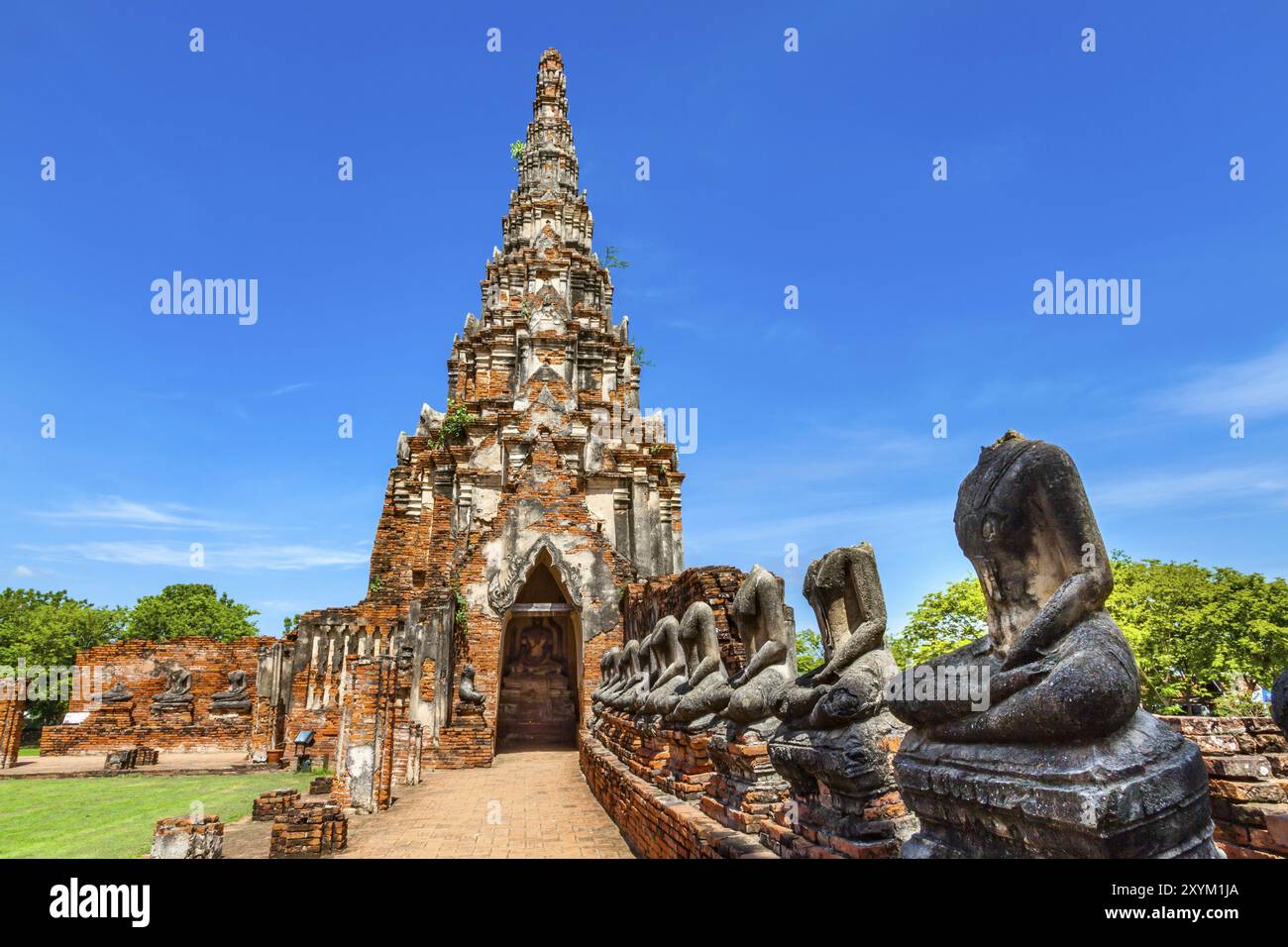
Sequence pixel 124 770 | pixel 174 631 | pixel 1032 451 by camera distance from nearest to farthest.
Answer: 1. pixel 1032 451
2. pixel 124 770
3. pixel 174 631

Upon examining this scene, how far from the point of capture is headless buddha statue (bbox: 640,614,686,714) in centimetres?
809

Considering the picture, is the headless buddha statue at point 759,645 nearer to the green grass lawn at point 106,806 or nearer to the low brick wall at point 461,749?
the green grass lawn at point 106,806

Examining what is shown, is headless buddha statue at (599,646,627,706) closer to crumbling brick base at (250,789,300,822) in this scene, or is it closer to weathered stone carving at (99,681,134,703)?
crumbling brick base at (250,789,300,822)

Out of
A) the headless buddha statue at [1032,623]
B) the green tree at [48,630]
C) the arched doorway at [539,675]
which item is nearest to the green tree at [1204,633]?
the arched doorway at [539,675]

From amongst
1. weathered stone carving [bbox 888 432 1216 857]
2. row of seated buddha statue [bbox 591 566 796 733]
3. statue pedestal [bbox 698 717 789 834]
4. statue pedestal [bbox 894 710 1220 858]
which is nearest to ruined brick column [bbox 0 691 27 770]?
row of seated buddha statue [bbox 591 566 796 733]

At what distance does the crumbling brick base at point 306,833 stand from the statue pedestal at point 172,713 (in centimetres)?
1946

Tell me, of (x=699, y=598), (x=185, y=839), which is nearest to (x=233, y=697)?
(x=699, y=598)

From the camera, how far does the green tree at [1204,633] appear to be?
21.1 m

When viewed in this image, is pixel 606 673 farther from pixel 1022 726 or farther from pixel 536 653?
pixel 1022 726

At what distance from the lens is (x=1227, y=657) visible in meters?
21.5
